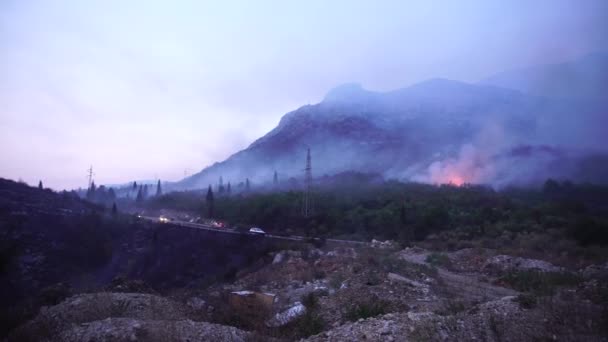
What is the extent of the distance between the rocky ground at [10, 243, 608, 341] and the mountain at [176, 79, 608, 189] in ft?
179

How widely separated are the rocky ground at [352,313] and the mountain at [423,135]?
54.6 metres

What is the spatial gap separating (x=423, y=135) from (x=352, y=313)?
89555mm

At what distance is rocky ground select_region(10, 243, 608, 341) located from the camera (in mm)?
5938

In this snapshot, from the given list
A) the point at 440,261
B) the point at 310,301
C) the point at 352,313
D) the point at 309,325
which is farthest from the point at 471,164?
the point at 309,325

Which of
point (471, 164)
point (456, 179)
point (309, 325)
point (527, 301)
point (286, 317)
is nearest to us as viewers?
point (527, 301)

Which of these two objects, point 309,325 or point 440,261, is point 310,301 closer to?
point 309,325

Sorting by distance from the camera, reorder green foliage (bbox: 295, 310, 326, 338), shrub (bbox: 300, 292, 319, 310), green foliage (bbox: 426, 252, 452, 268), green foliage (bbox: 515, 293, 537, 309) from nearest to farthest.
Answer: green foliage (bbox: 515, 293, 537, 309), green foliage (bbox: 295, 310, 326, 338), shrub (bbox: 300, 292, 319, 310), green foliage (bbox: 426, 252, 452, 268)

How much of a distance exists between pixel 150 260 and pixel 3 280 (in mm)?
7686

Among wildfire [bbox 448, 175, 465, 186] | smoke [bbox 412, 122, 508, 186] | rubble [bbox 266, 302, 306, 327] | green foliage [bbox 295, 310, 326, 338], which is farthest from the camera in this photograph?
smoke [bbox 412, 122, 508, 186]

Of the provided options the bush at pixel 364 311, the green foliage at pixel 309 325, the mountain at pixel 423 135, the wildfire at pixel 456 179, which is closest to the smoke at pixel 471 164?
the wildfire at pixel 456 179

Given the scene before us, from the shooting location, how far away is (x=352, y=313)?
787cm

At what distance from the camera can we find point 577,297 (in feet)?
24.3

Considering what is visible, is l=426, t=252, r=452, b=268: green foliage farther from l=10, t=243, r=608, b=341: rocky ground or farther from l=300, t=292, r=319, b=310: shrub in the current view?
l=300, t=292, r=319, b=310: shrub

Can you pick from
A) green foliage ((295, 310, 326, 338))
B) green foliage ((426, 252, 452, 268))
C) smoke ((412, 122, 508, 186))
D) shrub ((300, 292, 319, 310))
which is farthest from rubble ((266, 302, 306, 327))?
smoke ((412, 122, 508, 186))
